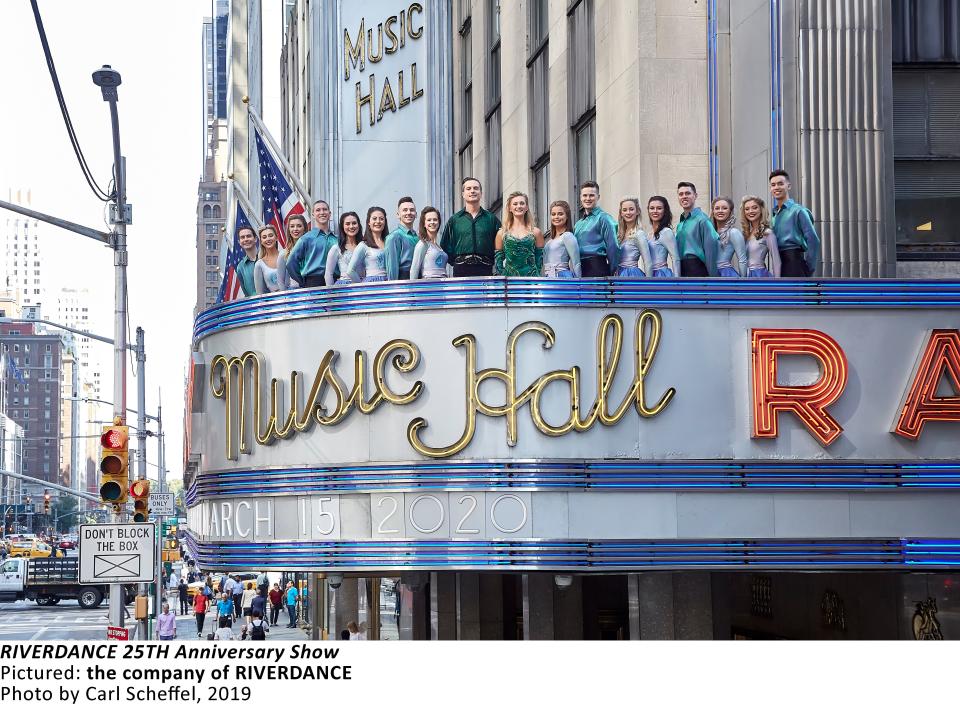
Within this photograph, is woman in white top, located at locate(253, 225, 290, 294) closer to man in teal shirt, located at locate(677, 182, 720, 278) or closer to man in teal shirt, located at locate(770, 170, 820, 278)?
man in teal shirt, located at locate(677, 182, 720, 278)

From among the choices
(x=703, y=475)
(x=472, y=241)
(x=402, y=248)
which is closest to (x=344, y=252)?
(x=402, y=248)

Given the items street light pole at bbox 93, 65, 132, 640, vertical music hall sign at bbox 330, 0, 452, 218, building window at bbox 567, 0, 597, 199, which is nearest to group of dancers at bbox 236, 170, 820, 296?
building window at bbox 567, 0, 597, 199

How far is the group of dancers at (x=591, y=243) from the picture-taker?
47.0 ft

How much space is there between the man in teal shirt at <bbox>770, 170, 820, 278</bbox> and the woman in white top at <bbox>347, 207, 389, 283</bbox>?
4247mm

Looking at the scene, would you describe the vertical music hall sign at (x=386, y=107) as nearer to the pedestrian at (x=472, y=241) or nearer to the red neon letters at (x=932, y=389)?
the pedestrian at (x=472, y=241)

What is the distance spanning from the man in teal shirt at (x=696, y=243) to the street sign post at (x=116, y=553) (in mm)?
9041

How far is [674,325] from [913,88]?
590 cm

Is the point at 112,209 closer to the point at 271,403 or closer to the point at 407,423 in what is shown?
the point at 271,403

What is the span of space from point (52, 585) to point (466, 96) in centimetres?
4410

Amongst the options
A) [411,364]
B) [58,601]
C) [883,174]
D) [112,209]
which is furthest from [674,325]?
[58,601]

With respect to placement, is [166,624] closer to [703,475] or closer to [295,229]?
[295,229]

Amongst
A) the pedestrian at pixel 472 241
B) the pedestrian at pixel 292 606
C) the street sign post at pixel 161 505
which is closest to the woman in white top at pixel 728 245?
the pedestrian at pixel 472 241
